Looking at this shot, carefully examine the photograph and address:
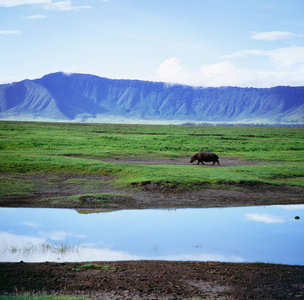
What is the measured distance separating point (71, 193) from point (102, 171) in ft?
20.0

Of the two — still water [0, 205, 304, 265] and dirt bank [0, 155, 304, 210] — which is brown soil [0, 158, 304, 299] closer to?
still water [0, 205, 304, 265]

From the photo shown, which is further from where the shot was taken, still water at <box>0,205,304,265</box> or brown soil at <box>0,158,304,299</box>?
still water at <box>0,205,304,265</box>

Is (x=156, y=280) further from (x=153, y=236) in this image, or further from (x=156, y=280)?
(x=153, y=236)

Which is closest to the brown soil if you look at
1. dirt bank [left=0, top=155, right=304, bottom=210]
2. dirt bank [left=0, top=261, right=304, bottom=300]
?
dirt bank [left=0, top=261, right=304, bottom=300]

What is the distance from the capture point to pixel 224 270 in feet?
38.5

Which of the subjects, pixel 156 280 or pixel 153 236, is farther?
pixel 153 236

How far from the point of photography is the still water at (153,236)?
13.4 m

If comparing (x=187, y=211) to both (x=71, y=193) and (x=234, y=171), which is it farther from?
(x=234, y=171)

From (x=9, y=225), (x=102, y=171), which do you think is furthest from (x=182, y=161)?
(x=9, y=225)

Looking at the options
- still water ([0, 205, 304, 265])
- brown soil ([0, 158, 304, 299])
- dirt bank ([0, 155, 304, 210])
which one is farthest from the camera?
dirt bank ([0, 155, 304, 210])

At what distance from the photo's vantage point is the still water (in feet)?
43.9

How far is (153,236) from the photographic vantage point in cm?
1573

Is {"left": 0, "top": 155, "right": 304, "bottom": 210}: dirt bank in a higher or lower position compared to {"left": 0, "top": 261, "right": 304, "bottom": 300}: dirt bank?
lower

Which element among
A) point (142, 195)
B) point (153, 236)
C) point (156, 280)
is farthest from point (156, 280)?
point (142, 195)
